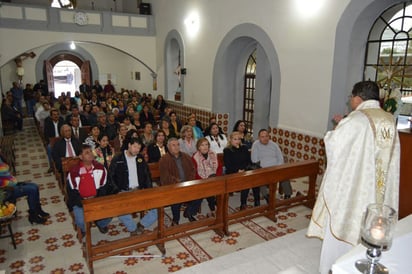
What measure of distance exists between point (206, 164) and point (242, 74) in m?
4.91

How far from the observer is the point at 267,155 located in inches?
212

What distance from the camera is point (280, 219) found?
484cm

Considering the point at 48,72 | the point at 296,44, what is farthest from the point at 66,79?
the point at 296,44

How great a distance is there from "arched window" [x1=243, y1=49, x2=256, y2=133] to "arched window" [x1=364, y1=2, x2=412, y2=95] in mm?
3591

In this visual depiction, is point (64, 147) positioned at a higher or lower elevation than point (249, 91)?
lower

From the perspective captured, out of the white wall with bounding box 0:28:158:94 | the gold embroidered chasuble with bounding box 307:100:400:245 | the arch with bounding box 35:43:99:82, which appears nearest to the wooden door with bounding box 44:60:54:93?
the arch with bounding box 35:43:99:82

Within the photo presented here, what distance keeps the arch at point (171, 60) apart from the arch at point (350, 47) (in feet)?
19.9

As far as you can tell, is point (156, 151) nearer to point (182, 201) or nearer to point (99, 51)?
point (182, 201)

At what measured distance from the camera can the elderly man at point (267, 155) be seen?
536 cm

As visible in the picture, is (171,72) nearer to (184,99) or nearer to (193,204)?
(184,99)

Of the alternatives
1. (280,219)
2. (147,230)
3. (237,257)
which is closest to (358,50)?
(280,219)

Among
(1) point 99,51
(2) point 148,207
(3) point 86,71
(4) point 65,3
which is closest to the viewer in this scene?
(2) point 148,207

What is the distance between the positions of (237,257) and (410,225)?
6.04 ft

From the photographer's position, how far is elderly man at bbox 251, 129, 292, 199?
5359 mm
